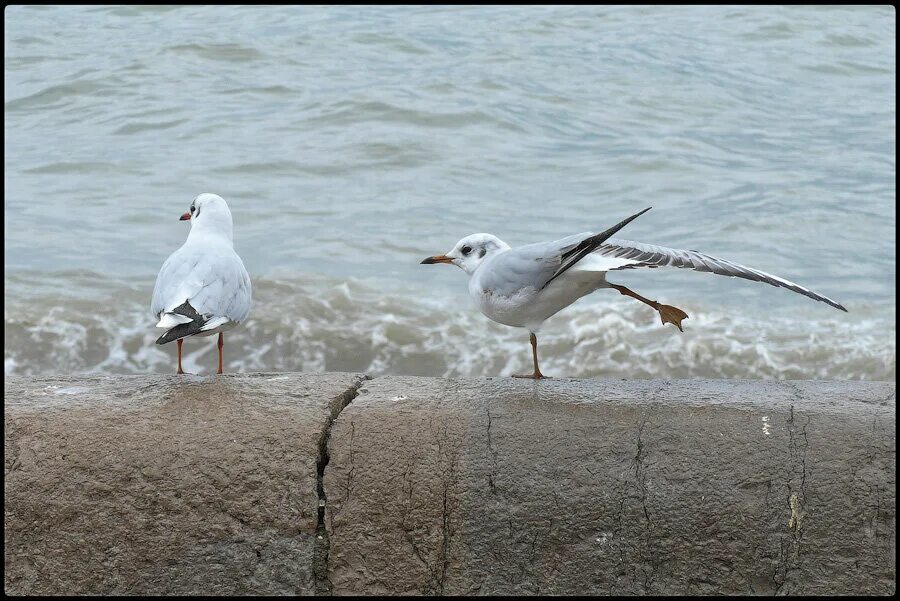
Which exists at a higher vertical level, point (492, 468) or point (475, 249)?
point (475, 249)

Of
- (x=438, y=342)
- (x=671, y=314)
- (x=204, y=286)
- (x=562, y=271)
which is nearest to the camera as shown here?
(x=562, y=271)

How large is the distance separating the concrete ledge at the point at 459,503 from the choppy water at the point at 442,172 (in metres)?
3.33

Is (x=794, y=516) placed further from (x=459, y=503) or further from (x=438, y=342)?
(x=438, y=342)

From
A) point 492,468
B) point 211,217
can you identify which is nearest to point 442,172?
point 211,217

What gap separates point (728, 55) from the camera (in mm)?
13578

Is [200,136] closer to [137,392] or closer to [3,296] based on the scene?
[3,296]

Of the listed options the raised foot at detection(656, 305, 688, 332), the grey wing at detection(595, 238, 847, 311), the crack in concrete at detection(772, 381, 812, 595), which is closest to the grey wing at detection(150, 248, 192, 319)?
the grey wing at detection(595, 238, 847, 311)

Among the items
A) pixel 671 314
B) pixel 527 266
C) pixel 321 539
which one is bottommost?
pixel 321 539

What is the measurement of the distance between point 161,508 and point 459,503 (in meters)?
0.80

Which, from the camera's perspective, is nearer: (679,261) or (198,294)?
(679,261)

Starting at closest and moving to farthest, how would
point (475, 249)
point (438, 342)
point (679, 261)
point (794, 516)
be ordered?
point (794, 516) → point (679, 261) → point (475, 249) → point (438, 342)

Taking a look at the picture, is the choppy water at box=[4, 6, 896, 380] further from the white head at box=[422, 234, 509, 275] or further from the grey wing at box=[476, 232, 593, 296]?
the grey wing at box=[476, 232, 593, 296]

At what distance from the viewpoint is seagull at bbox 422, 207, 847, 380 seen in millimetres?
3215

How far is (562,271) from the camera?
3.37 meters
